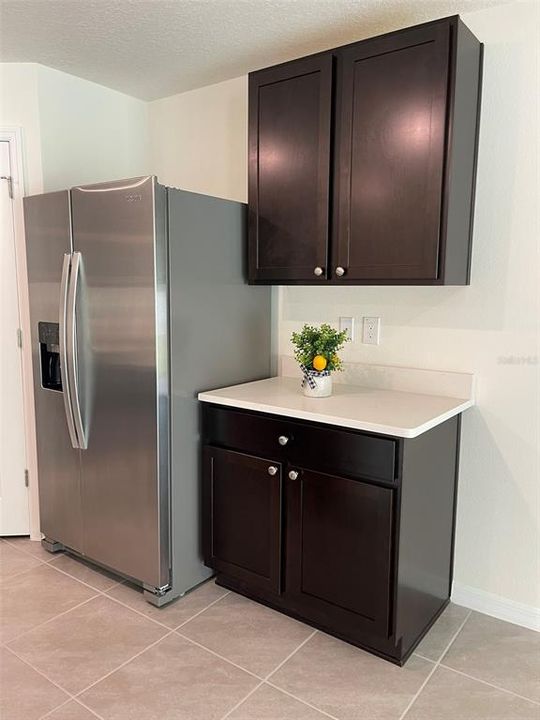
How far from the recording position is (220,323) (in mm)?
2471

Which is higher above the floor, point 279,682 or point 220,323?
point 220,323

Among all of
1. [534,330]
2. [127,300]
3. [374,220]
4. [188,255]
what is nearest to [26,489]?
[127,300]

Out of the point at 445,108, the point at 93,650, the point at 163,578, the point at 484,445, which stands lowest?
the point at 93,650

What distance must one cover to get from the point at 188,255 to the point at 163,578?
1349 millimetres

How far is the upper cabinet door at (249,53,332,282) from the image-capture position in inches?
86.8

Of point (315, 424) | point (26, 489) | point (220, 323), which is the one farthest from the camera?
point (26, 489)

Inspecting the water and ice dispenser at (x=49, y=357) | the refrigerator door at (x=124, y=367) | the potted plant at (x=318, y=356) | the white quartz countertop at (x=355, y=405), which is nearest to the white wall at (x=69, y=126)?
the refrigerator door at (x=124, y=367)

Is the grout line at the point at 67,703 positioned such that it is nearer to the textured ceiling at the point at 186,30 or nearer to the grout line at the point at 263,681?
the grout line at the point at 263,681

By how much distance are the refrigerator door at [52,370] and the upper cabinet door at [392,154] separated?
125 cm

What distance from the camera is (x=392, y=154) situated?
6.68 ft

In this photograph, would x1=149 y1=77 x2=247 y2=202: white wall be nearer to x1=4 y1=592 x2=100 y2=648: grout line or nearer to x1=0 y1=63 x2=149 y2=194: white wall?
x1=0 y1=63 x2=149 y2=194: white wall

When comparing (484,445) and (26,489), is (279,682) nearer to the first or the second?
(484,445)

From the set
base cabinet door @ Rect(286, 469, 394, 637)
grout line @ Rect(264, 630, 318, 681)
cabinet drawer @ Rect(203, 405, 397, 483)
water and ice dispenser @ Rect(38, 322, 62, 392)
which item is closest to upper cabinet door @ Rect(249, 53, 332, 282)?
cabinet drawer @ Rect(203, 405, 397, 483)

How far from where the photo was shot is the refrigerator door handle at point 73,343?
2.38 metres
